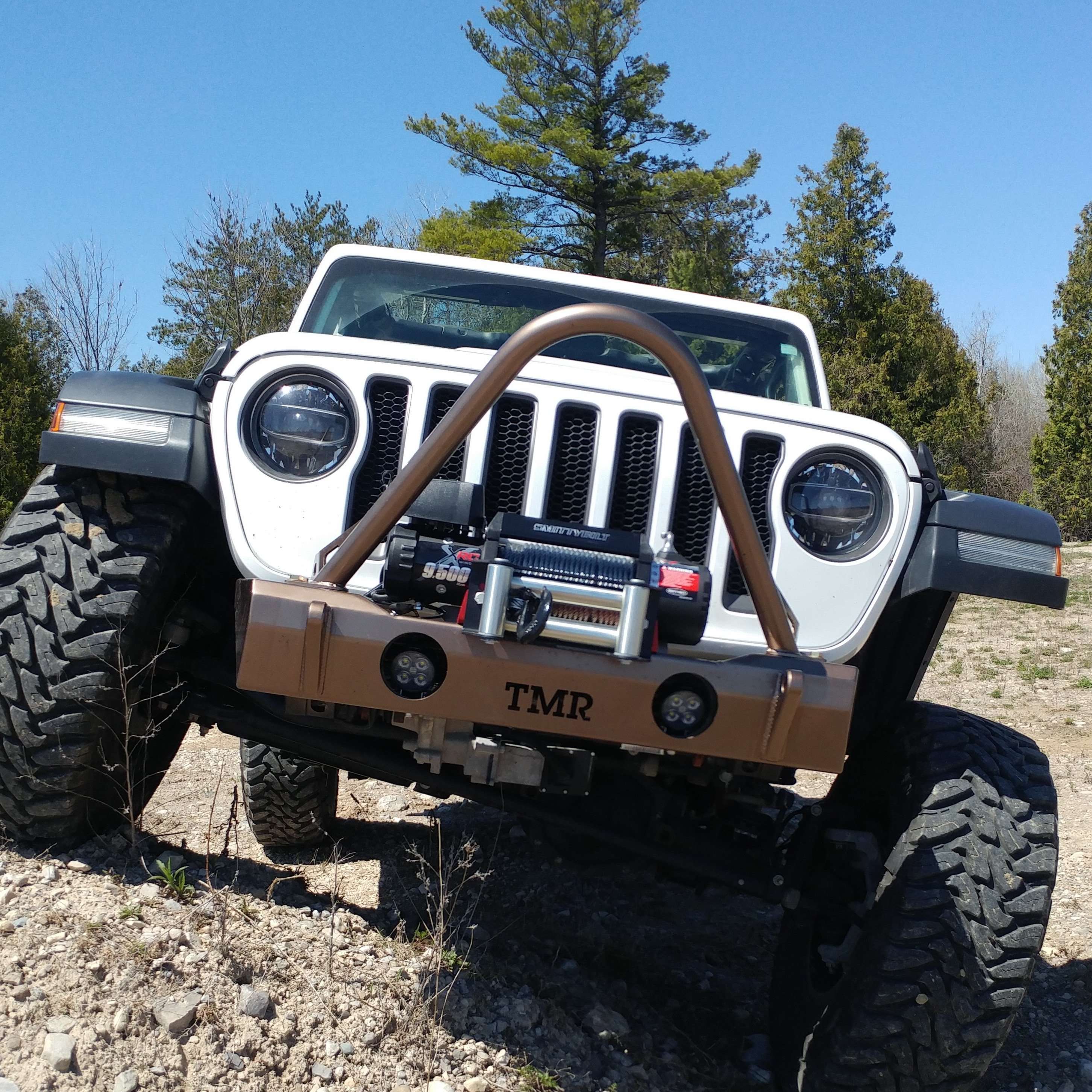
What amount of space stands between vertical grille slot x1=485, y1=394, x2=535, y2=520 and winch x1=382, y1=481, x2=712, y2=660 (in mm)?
261

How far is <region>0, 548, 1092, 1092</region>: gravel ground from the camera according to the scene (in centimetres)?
242

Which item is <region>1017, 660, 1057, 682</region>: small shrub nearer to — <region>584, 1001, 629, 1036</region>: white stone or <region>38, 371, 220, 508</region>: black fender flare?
<region>584, 1001, 629, 1036</region>: white stone

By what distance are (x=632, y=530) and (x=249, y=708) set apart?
4.04 ft

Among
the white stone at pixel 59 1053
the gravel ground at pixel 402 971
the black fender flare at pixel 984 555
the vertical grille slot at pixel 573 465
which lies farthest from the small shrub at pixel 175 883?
the black fender flare at pixel 984 555

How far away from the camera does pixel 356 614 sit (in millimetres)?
2205

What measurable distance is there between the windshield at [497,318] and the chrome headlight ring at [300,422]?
1244 mm

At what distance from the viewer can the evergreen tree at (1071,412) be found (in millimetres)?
22359

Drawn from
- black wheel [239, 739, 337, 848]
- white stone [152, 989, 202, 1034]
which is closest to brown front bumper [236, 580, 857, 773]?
white stone [152, 989, 202, 1034]

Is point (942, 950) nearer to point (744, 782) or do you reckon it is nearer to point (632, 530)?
point (744, 782)

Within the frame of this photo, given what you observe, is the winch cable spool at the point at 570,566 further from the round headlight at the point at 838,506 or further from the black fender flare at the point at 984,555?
the black fender flare at the point at 984,555

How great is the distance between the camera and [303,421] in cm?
271

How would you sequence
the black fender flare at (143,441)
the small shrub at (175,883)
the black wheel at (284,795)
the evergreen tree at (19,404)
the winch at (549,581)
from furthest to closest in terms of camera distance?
the evergreen tree at (19,404) → the black wheel at (284,795) → the small shrub at (175,883) → the black fender flare at (143,441) → the winch at (549,581)

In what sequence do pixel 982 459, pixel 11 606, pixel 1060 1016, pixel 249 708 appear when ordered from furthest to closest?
pixel 982 459 < pixel 1060 1016 < pixel 249 708 < pixel 11 606

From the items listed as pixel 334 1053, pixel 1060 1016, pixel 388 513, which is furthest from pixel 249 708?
pixel 1060 1016
